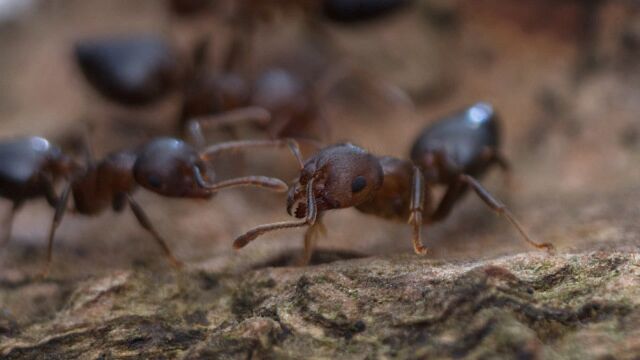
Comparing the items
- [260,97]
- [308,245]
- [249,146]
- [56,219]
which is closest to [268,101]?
[260,97]

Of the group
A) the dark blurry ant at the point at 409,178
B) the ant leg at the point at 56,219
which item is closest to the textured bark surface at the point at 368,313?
the dark blurry ant at the point at 409,178

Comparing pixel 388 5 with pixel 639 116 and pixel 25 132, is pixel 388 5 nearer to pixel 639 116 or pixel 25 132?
pixel 639 116

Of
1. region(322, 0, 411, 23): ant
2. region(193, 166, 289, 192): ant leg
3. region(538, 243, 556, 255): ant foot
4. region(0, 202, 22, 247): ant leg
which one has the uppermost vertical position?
region(322, 0, 411, 23): ant

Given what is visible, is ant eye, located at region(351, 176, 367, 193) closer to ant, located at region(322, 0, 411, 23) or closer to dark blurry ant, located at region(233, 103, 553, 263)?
dark blurry ant, located at region(233, 103, 553, 263)

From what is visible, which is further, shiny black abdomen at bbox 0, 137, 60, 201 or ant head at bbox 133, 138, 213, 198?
shiny black abdomen at bbox 0, 137, 60, 201

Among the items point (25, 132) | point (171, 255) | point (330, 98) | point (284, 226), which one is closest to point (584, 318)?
point (284, 226)

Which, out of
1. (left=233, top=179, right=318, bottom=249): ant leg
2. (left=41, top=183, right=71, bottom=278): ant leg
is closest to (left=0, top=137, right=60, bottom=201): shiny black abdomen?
(left=41, top=183, right=71, bottom=278): ant leg

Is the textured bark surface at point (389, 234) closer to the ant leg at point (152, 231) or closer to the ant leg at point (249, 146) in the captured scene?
the ant leg at point (152, 231)
